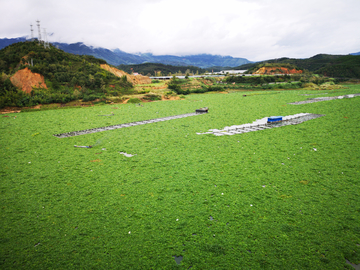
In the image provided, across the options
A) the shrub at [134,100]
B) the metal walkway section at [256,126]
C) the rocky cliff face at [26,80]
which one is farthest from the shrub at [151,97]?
the metal walkway section at [256,126]

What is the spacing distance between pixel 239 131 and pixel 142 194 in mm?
12551

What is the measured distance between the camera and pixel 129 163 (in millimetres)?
11227

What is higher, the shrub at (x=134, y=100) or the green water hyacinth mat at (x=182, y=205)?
the shrub at (x=134, y=100)

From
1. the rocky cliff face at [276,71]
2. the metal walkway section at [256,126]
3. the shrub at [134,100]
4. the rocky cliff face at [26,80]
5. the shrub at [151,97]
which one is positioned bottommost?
the metal walkway section at [256,126]

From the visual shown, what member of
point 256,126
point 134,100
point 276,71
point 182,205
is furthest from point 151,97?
point 276,71

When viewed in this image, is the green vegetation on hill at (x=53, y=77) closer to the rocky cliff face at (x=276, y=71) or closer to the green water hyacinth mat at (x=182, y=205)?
the green water hyacinth mat at (x=182, y=205)

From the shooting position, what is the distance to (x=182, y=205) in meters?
7.38

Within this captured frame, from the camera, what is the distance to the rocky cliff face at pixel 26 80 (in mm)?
33938

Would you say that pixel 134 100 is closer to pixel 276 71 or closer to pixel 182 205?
pixel 182 205

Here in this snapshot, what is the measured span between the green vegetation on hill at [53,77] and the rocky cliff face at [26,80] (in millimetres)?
942

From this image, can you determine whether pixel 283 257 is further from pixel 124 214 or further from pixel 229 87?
pixel 229 87

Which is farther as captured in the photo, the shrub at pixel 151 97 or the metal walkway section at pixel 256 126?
the shrub at pixel 151 97

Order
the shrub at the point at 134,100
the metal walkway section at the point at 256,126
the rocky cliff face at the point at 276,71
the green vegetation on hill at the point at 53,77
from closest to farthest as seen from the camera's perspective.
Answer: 1. the metal walkway section at the point at 256,126
2. the green vegetation on hill at the point at 53,77
3. the shrub at the point at 134,100
4. the rocky cliff face at the point at 276,71

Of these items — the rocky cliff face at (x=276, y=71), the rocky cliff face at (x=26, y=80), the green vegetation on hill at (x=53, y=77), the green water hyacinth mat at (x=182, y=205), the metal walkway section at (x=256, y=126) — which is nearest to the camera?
the green water hyacinth mat at (x=182, y=205)
